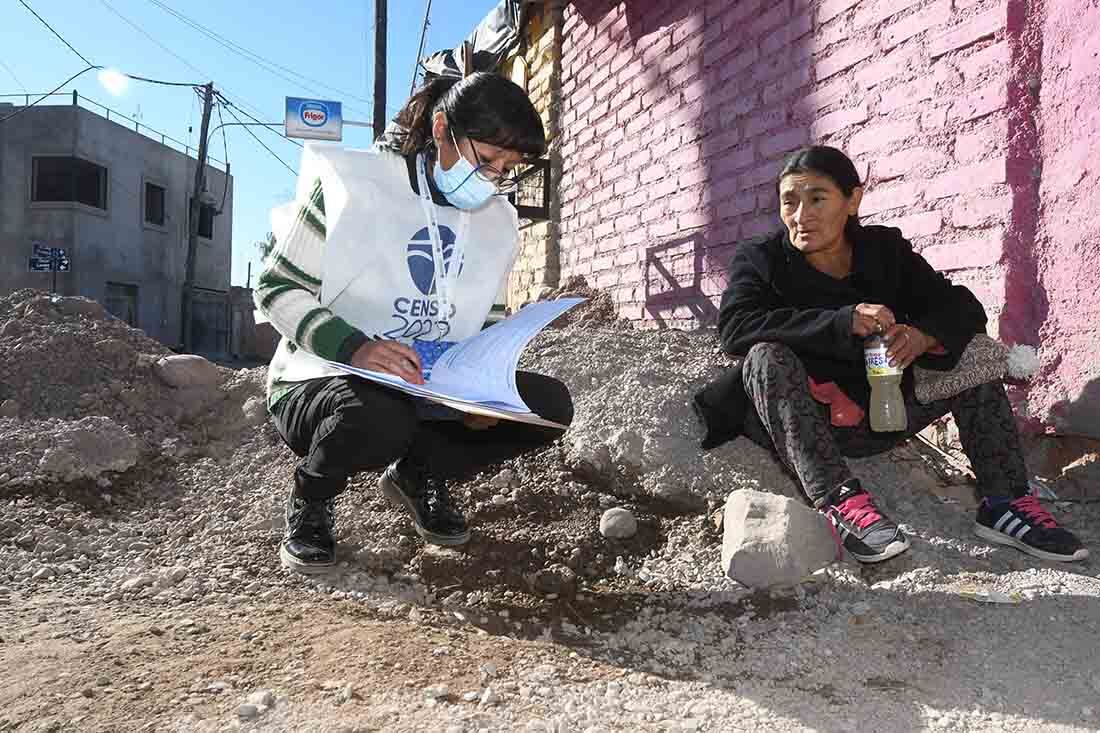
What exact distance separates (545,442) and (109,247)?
790 inches

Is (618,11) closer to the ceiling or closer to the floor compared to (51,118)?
closer to the floor

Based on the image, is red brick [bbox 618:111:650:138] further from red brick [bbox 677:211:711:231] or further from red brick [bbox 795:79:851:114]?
red brick [bbox 795:79:851:114]

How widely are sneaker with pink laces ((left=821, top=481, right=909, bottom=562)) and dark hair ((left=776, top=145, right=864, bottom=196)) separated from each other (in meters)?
0.86

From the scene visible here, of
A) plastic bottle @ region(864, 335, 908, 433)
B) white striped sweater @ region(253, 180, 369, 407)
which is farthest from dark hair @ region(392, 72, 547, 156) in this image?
plastic bottle @ region(864, 335, 908, 433)

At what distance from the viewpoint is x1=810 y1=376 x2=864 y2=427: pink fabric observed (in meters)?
2.16

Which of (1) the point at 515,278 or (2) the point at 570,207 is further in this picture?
(1) the point at 515,278

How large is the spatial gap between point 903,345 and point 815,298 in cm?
35

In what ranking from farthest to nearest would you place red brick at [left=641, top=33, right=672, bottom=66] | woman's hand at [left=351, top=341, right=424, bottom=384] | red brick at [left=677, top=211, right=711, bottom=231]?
1. red brick at [left=641, top=33, right=672, bottom=66]
2. red brick at [left=677, top=211, right=711, bottom=231]
3. woman's hand at [left=351, top=341, right=424, bottom=384]

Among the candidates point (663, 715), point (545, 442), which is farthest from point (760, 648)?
point (545, 442)

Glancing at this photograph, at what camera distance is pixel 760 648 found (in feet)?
5.29

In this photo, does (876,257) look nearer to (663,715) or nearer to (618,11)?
(663,715)

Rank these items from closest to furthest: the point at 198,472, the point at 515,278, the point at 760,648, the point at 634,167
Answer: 1. the point at 760,648
2. the point at 198,472
3. the point at 634,167
4. the point at 515,278

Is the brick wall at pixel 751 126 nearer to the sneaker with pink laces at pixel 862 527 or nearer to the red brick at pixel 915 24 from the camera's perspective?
the red brick at pixel 915 24

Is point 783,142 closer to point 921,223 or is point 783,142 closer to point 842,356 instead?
point 921,223
